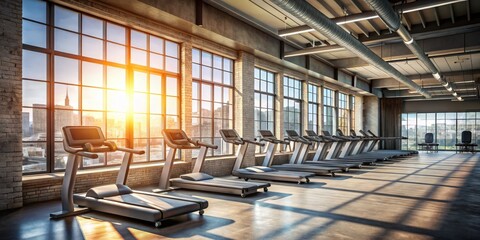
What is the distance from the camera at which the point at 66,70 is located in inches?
272

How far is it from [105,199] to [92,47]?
345cm

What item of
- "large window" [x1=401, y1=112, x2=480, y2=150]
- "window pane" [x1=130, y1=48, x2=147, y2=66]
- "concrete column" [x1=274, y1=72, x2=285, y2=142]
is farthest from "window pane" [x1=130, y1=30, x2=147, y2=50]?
"large window" [x1=401, y1=112, x2=480, y2=150]

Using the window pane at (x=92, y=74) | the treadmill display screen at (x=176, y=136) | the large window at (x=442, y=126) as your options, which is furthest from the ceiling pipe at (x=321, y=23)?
the large window at (x=442, y=126)

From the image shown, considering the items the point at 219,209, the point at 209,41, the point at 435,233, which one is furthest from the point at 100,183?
the point at 435,233

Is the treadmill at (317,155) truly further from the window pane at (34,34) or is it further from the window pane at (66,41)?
the window pane at (34,34)

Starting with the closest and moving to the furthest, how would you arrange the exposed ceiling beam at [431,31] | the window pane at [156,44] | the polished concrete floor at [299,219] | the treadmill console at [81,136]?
1. the polished concrete floor at [299,219]
2. the treadmill console at [81,136]
3. the window pane at [156,44]
4. the exposed ceiling beam at [431,31]

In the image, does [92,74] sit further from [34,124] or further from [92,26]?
[34,124]

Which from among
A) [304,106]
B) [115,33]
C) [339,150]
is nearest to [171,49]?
[115,33]

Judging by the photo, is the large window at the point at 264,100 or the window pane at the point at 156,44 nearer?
the window pane at the point at 156,44

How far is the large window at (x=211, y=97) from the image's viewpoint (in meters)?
10.1

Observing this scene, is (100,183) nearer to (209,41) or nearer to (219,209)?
(219,209)

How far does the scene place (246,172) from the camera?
912 cm

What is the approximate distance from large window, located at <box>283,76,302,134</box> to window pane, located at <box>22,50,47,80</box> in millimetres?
9259

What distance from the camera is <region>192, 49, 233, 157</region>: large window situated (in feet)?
33.0
